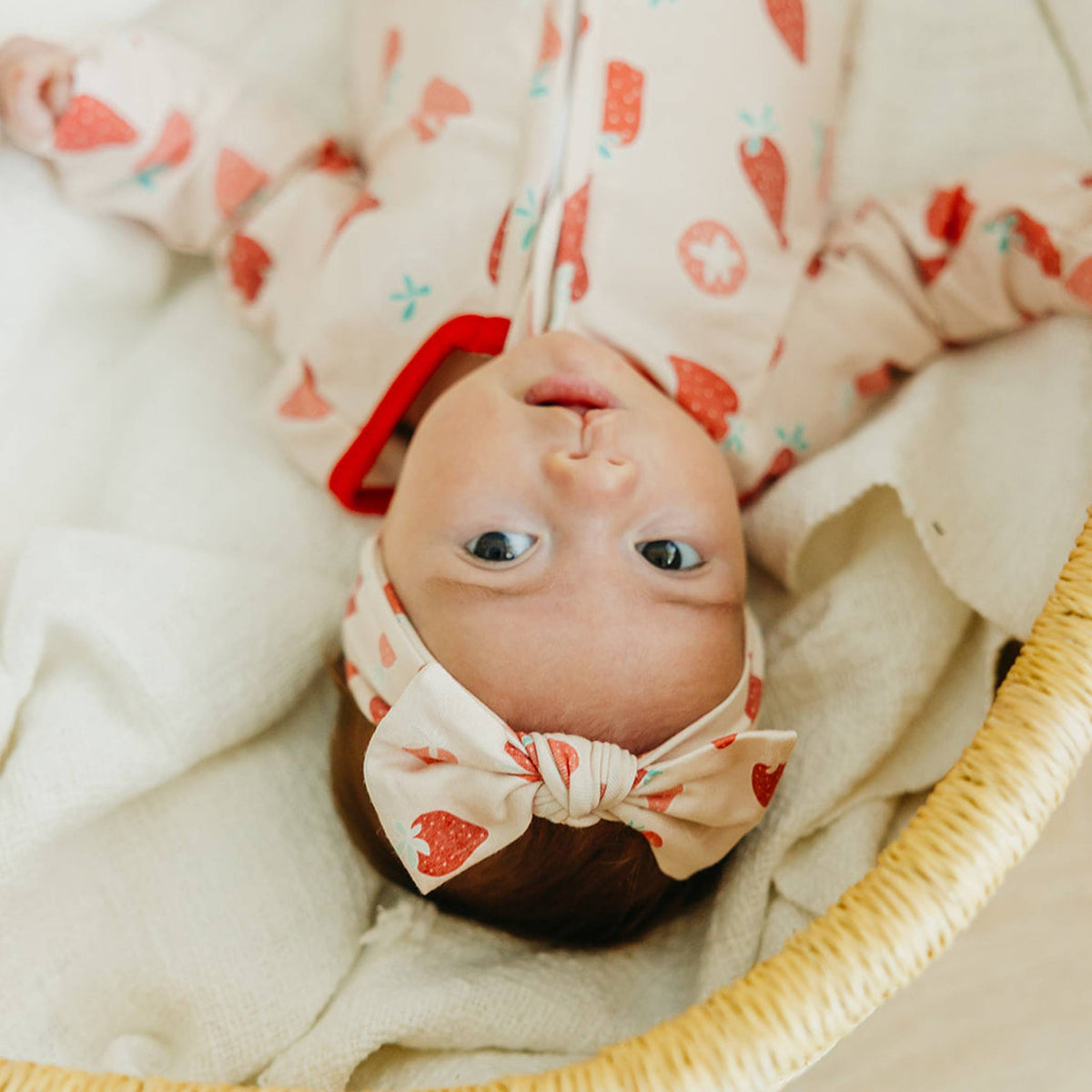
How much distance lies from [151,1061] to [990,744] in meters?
0.62

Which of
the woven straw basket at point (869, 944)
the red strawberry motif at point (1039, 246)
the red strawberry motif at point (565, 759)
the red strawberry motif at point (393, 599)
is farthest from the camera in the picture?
the red strawberry motif at point (1039, 246)

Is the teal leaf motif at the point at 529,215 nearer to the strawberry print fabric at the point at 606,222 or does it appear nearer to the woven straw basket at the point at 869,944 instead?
the strawberry print fabric at the point at 606,222

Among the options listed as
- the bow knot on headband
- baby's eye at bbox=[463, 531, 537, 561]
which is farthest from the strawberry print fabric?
the bow knot on headband

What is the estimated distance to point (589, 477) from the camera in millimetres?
730

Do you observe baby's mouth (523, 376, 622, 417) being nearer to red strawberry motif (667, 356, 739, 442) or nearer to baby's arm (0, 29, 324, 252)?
red strawberry motif (667, 356, 739, 442)

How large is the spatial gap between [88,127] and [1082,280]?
2.92ft

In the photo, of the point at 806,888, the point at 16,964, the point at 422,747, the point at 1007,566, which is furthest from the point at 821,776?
the point at 16,964

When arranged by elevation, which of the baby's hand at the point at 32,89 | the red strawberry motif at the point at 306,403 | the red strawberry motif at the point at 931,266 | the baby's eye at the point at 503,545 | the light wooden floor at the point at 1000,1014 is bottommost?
the light wooden floor at the point at 1000,1014

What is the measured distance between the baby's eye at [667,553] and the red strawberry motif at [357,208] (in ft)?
1.56

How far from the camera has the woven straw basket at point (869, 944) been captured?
54cm

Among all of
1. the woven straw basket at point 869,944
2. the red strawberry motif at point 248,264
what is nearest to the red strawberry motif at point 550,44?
the red strawberry motif at point 248,264

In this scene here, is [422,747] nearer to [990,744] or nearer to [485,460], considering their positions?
[485,460]

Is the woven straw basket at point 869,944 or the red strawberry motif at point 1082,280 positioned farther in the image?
the red strawberry motif at point 1082,280

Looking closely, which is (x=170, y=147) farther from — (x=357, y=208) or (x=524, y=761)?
(x=524, y=761)
